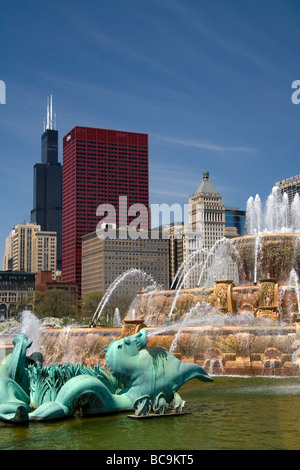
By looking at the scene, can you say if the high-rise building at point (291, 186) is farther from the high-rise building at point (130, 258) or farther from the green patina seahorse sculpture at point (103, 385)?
the green patina seahorse sculpture at point (103, 385)

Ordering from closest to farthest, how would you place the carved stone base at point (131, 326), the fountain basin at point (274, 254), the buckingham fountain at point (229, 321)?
1. the buckingham fountain at point (229, 321)
2. the carved stone base at point (131, 326)
3. the fountain basin at point (274, 254)

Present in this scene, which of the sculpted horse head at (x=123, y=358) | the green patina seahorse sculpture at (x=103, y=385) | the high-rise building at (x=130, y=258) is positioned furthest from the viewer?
the high-rise building at (x=130, y=258)

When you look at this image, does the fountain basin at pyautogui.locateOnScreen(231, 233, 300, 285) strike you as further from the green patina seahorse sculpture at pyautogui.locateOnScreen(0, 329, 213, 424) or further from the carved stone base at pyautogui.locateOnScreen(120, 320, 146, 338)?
the green patina seahorse sculpture at pyautogui.locateOnScreen(0, 329, 213, 424)

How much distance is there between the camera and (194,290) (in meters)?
33.3

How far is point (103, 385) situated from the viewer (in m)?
14.9

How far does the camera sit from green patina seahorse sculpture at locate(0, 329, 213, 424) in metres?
14.6

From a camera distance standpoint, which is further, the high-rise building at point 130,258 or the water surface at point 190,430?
the high-rise building at point 130,258

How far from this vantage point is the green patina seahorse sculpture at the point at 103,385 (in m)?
14.6

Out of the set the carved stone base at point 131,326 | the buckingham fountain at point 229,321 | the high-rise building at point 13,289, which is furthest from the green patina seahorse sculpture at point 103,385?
the high-rise building at point 13,289

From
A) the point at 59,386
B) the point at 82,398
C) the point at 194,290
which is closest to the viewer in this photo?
the point at 82,398

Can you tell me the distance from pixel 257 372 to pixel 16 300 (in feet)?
572

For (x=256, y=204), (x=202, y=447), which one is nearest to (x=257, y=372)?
(x=202, y=447)
